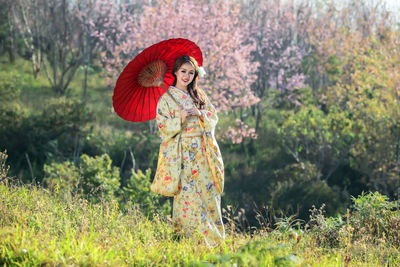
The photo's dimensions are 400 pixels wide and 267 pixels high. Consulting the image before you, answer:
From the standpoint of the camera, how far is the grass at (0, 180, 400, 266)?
2.82 m

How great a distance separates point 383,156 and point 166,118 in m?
6.38

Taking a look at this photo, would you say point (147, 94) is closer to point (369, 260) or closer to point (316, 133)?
point (369, 260)

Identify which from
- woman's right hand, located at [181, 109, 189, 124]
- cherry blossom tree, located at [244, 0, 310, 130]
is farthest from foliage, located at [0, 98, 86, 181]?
woman's right hand, located at [181, 109, 189, 124]

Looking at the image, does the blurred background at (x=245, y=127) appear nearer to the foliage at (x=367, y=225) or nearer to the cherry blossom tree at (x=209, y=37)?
the cherry blossom tree at (x=209, y=37)

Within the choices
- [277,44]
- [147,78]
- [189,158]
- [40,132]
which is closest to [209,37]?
[277,44]

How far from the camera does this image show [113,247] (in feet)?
10.1

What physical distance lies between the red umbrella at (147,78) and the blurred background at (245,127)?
1.66 m

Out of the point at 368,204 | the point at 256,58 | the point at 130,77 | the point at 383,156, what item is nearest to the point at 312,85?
the point at 256,58

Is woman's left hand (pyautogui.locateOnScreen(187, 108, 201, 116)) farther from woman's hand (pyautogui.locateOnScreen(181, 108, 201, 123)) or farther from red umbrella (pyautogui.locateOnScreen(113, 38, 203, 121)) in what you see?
red umbrella (pyautogui.locateOnScreen(113, 38, 203, 121))

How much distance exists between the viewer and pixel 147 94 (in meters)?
4.37

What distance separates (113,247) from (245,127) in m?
8.89

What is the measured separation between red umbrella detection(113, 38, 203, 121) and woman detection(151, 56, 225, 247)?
0.67 feet

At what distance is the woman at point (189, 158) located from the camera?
12.9ft

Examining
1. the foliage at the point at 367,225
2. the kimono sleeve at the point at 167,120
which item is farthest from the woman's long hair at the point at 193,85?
the foliage at the point at 367,225
